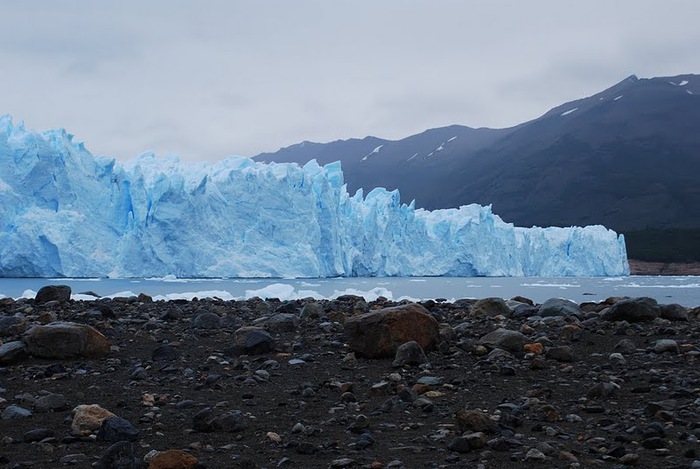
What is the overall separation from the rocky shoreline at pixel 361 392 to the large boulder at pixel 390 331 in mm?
10

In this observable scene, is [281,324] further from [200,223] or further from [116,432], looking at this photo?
[200,223]

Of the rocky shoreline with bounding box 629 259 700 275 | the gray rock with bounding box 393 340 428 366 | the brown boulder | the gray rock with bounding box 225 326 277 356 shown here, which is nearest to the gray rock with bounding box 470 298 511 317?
the gray rock with bounding box 393 340 428 366

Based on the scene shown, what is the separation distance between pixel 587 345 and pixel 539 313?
1497mm

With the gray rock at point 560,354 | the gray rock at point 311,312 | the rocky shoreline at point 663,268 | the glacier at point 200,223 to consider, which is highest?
the glacier at point 200,223

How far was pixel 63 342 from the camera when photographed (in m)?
4.25

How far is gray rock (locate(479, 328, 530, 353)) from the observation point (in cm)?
428

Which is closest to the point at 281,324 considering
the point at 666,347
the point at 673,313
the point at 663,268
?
the point at 666,347

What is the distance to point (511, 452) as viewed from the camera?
7.88ft

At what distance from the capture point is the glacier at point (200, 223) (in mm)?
24609

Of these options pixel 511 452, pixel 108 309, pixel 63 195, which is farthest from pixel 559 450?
pixel 63 195

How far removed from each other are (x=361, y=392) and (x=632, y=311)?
2.85 metres

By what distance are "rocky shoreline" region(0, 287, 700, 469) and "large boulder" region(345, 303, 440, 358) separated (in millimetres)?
10

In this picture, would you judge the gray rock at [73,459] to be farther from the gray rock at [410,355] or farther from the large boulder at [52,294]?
the large boulder at [52,294]

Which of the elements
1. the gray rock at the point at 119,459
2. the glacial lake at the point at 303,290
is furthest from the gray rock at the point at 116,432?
the glacial lake at the point at 303,290
